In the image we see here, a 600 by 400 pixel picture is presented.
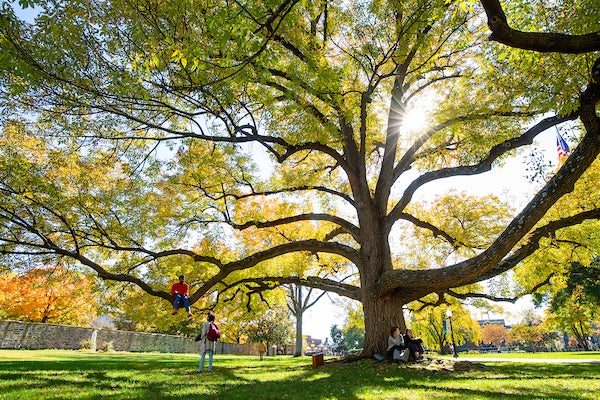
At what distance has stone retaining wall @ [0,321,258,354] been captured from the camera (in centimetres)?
2038

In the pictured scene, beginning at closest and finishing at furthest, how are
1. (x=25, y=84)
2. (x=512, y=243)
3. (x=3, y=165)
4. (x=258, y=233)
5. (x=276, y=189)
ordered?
(x=25, y=84)
(x=512, y=243)
(x=3, y=165)
(x=276, y=189)
(x=258, y=233)

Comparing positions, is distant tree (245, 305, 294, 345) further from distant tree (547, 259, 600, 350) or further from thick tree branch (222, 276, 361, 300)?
thick tree branch (222, 276, 361, 300)

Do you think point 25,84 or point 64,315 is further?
point 64,315

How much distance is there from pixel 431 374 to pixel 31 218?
11960 millimetres

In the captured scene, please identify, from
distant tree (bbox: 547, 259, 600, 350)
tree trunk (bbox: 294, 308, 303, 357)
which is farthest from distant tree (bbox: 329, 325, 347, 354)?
tree trunk (bbox: 294, 308, 303, 357)

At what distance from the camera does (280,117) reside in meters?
11.0

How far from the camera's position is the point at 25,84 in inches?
275

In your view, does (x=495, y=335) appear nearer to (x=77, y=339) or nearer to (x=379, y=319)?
(x=77, y=339)

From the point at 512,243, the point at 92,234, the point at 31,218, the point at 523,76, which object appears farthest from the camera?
the point at 92,234

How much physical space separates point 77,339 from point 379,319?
23006mm

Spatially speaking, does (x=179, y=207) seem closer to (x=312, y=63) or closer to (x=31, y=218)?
(x=31, y=218)

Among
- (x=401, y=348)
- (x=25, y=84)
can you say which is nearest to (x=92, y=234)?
(x=25, y=84)

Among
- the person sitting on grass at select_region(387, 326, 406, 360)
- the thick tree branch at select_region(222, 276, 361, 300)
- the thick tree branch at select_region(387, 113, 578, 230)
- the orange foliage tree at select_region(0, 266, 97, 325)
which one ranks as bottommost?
the person sitting on grass at select_region(387, 326, 406, 360)

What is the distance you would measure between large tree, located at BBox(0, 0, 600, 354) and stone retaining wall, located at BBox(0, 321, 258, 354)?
1098 centimetres
